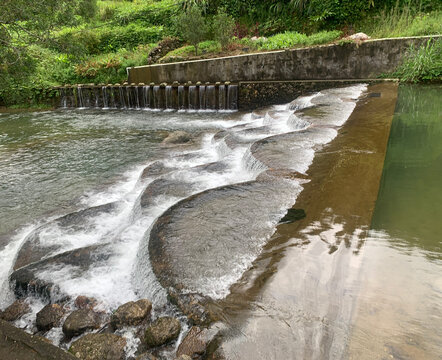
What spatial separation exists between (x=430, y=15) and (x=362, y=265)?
43.8 ft

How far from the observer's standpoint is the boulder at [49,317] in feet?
8.14

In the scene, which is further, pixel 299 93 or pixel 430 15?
pixel 430 15

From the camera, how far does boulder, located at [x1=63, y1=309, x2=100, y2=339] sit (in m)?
2.36

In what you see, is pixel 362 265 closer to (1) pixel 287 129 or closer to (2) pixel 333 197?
(2) pixel 333 197

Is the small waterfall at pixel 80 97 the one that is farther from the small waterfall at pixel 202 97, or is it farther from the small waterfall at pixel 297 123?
the small waterfall at pixel 297 123

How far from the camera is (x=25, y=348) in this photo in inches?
67.7

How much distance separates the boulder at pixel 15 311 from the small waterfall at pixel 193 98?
33.1 feet

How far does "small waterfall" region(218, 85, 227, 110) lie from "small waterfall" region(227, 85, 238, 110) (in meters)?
0.15

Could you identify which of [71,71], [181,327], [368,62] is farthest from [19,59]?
[71,71]

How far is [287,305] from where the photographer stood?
2.14 m

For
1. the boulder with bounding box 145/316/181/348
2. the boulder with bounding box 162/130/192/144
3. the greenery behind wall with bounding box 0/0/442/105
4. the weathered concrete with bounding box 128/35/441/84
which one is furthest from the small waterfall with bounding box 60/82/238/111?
the boulder with bounding box 145/316/181/348

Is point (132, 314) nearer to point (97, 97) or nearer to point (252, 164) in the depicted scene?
point (252, 164)

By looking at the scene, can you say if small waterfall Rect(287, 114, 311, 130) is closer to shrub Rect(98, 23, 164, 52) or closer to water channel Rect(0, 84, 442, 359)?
water channel Rect(0, 84, 442, 359)

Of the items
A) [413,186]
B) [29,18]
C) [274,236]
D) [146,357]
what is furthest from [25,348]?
[29,18]
